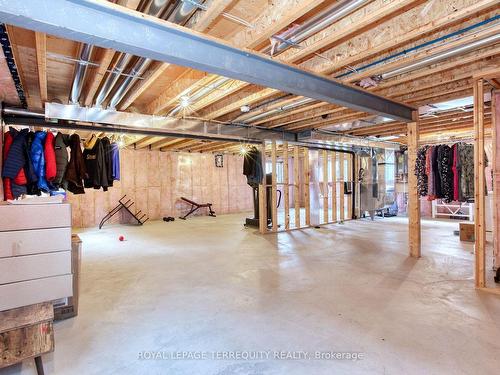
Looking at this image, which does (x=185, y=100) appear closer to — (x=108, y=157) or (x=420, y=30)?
(x=108, y=157)

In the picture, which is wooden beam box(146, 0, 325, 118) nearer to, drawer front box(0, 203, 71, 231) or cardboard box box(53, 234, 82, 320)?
drawer front box(0, 203, 71, 231)

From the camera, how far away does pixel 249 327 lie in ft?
7.46

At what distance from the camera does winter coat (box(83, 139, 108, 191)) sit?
Result: 3.70 metres

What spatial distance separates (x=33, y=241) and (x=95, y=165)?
1.83 m

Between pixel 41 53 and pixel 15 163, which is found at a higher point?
pixel 41 53

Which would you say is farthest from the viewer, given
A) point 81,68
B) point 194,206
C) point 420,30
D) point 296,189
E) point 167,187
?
point 194,206

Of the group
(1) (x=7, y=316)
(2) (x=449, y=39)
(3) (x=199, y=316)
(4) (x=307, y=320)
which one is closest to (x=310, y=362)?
(4) (x=307, y=320)

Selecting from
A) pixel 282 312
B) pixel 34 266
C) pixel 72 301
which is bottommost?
pixel 282 312

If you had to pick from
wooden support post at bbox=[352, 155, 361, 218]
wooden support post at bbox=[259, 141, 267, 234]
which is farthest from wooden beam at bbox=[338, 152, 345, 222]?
wooden support post at bbox=[259, 141, 267, 234]

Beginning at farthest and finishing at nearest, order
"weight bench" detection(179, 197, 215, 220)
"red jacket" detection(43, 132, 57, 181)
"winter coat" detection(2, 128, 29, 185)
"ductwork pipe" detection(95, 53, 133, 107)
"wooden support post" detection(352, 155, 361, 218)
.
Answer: "weight bench" detection(179, 197, 215, 220) < "wooden support post" detection(352, 155, 361, 218) < "red jacket" detection(43, 132, 57, 181) < "winter coat" detection(2, 128, 29, 185) < "ductwork pipe" detection(95, 53, 133, 107)

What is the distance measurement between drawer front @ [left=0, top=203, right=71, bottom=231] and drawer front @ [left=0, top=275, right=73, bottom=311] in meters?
0.41

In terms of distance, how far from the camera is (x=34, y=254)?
2070 mm

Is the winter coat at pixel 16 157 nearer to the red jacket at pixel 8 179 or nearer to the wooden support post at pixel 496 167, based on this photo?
the red jacket at pixel 8 179

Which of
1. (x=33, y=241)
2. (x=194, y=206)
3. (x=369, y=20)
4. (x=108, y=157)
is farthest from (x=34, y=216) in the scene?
(x=194, y=206)
